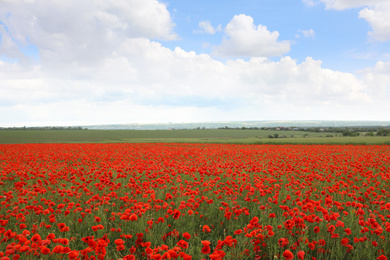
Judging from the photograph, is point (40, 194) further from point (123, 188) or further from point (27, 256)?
point (27, 256)

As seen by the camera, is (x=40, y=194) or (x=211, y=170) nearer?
(x=40, y=194)

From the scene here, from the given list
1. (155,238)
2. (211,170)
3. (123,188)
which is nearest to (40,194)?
(123,188)

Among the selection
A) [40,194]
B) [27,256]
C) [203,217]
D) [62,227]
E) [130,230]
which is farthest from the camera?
[40,194]

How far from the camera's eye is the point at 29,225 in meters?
4.57

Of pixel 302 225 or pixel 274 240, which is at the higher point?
pixel 302 225

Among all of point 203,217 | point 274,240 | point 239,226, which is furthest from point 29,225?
point 274,240

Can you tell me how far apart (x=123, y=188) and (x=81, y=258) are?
432cm

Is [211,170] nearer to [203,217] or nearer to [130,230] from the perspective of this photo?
[203,217]

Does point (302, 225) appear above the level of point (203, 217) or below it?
above

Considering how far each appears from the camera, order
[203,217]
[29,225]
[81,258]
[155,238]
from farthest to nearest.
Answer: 1. [203,217]
2. [29,225]
3. [155,238]
4. [81,258]

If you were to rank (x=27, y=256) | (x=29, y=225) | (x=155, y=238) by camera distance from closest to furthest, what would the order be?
(x=27, y=256)
(x=155, y=238)
(x=29, y=225)

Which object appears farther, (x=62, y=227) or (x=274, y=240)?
(x=274, y=240)

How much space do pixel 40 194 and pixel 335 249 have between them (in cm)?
706

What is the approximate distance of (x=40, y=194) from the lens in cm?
668
